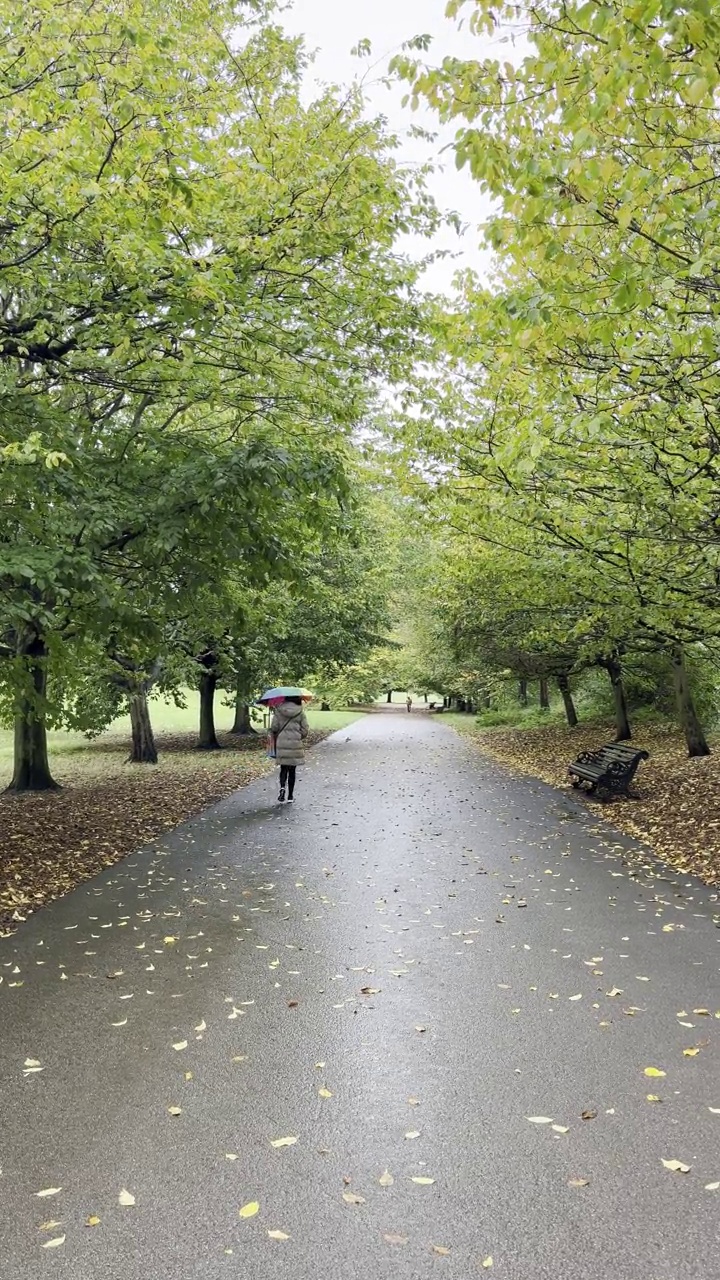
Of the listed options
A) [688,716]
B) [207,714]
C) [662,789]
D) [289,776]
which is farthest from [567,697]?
[289,776]

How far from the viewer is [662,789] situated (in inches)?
487

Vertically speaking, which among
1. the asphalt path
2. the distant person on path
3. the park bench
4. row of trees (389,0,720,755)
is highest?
row of trees (389,0,720,755)

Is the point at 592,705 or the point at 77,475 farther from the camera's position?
the point at 592,705

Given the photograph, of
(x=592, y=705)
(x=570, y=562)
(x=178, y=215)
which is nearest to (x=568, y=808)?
(x=570, y=562)

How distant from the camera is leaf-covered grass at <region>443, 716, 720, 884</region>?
8758 mm

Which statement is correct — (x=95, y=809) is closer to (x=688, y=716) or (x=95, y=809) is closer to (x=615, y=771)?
(x=615, y=771)

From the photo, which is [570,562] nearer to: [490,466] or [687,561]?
[687,561]

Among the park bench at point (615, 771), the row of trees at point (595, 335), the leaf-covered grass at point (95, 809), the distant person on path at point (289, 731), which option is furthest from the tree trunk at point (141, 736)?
the park bench at point (615, 771)

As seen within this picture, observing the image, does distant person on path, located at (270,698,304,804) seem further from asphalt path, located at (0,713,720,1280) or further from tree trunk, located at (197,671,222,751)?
tree trunk, located at (197,671,222,751)

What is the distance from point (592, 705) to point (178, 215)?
26.0m

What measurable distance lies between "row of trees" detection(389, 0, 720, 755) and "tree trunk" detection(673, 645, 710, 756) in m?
0.04

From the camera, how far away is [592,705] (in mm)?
29266

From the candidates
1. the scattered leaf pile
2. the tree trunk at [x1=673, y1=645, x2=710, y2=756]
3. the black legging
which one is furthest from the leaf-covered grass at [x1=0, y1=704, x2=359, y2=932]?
the tree trunk at [x1=673, y1=645, x2=710, y2=756]

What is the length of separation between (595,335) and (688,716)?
12.4 m
